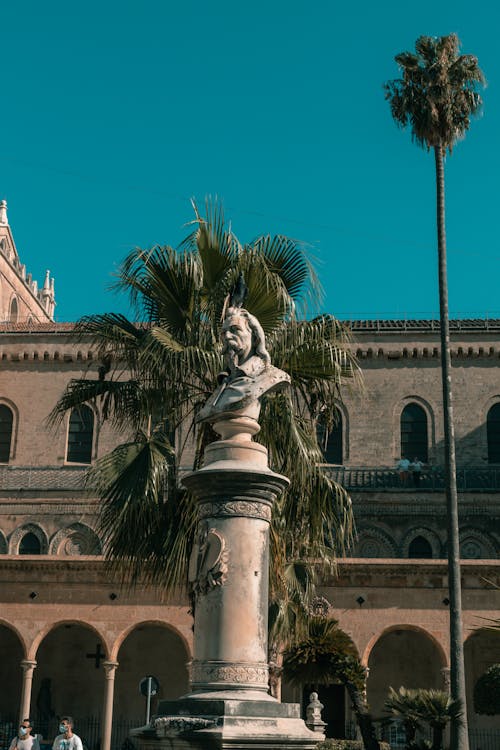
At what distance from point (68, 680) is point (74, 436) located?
11.1 meters

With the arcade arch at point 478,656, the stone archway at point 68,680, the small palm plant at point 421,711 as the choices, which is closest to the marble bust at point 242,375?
the small palm plant at point 421,711

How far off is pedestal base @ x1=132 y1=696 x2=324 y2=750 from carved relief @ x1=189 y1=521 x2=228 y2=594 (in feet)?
3.62

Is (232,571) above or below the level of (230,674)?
above

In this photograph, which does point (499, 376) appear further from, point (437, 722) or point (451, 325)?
point (437, 722)

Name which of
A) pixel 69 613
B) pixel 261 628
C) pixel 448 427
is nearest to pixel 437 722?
pixel 448 427

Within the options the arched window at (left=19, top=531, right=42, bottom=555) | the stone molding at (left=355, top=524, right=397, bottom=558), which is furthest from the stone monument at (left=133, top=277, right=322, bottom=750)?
the arched window at (left=19, top=531, right=42, bottom=555)

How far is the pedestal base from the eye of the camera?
8961 mm

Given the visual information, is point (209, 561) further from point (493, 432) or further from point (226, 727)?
point (493, 432)

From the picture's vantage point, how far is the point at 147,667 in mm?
30750

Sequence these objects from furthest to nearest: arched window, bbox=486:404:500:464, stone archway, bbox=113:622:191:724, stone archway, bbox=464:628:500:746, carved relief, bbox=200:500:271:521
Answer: arched window, bbox=486:404:500:464, stone archway, bbox=113:622:191:724, stone archway, bbox=464:628:500:746, carved relief, bbox=200:500:271:521

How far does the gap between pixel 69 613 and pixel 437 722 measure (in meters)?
12.7

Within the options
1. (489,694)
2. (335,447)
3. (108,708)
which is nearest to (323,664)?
(489,694)

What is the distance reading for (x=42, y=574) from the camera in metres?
26.8

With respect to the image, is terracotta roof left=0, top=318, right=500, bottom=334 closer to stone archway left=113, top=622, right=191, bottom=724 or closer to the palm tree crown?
stone archway left=113, top=622, right=191, bottom=724
